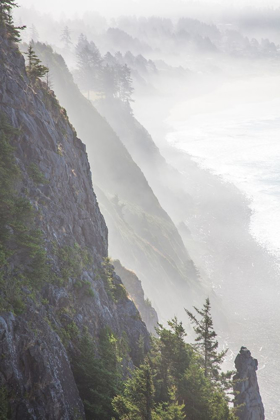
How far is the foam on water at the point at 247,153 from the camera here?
98.6 meters

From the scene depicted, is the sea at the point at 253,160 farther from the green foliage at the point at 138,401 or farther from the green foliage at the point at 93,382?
the green foliage at the point at 138,401

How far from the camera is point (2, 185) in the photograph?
1802 cm

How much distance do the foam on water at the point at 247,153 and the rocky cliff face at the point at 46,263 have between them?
70217 millimetres

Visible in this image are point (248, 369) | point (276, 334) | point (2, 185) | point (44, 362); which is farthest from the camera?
point (276, 334)

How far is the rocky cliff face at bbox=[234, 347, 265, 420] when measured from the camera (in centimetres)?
2550

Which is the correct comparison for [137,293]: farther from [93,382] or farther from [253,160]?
[253,160]

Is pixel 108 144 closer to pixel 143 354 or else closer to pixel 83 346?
pixel 143 354

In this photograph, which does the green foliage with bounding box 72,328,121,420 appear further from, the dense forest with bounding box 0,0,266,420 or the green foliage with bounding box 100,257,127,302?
the green foliage with bounding box 100,257,127,302

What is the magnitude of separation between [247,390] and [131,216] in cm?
4564

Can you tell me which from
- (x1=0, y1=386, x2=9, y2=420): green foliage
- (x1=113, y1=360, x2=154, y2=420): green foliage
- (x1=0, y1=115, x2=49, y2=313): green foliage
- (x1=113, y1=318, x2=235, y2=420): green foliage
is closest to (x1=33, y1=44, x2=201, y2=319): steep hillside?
(x1=113, y1=318, x2=235, y2=420): green foliage

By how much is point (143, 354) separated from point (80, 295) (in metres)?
8.08

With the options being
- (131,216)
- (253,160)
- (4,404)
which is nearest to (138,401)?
(4,404)

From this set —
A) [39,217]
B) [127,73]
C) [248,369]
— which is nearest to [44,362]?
[39,217]

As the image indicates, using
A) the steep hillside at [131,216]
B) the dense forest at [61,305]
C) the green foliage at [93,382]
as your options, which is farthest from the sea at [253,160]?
the green foliage at [93,382]
